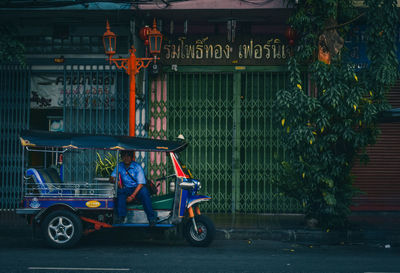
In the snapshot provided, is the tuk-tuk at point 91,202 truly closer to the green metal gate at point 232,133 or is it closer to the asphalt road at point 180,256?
the asphalt road at point 180,256

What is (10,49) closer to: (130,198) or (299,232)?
(130,198)

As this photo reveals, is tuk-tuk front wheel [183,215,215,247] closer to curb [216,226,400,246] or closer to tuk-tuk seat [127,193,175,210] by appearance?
tuk-tuk seat [127,193,175,210]

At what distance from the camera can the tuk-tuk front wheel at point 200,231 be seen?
30.0 feet

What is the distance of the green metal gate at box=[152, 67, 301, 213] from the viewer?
1305 centimetres

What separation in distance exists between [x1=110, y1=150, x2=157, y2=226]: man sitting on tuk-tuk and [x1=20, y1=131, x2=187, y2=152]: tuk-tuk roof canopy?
33cm

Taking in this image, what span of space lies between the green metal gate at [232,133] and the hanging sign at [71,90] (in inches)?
50.1

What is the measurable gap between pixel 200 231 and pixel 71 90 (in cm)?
562

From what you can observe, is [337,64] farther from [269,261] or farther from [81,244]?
[81,244]

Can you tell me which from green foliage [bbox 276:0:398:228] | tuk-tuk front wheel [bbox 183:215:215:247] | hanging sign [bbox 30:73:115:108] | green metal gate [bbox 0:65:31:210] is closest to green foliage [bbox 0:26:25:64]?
green metal gate [bbox 0:65:31:210]

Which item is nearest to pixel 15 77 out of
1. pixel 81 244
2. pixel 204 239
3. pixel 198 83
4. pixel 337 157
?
pixel 198 83

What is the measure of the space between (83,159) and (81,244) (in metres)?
3.95

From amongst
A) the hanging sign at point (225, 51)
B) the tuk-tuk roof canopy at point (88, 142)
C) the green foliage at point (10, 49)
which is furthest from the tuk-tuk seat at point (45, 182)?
the hanging sign at point (225, 51)

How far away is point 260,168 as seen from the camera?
1307 cm

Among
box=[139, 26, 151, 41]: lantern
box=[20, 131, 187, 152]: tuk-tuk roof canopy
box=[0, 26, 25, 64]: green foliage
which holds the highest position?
box=[139, 26, 151, 41]: lantern
